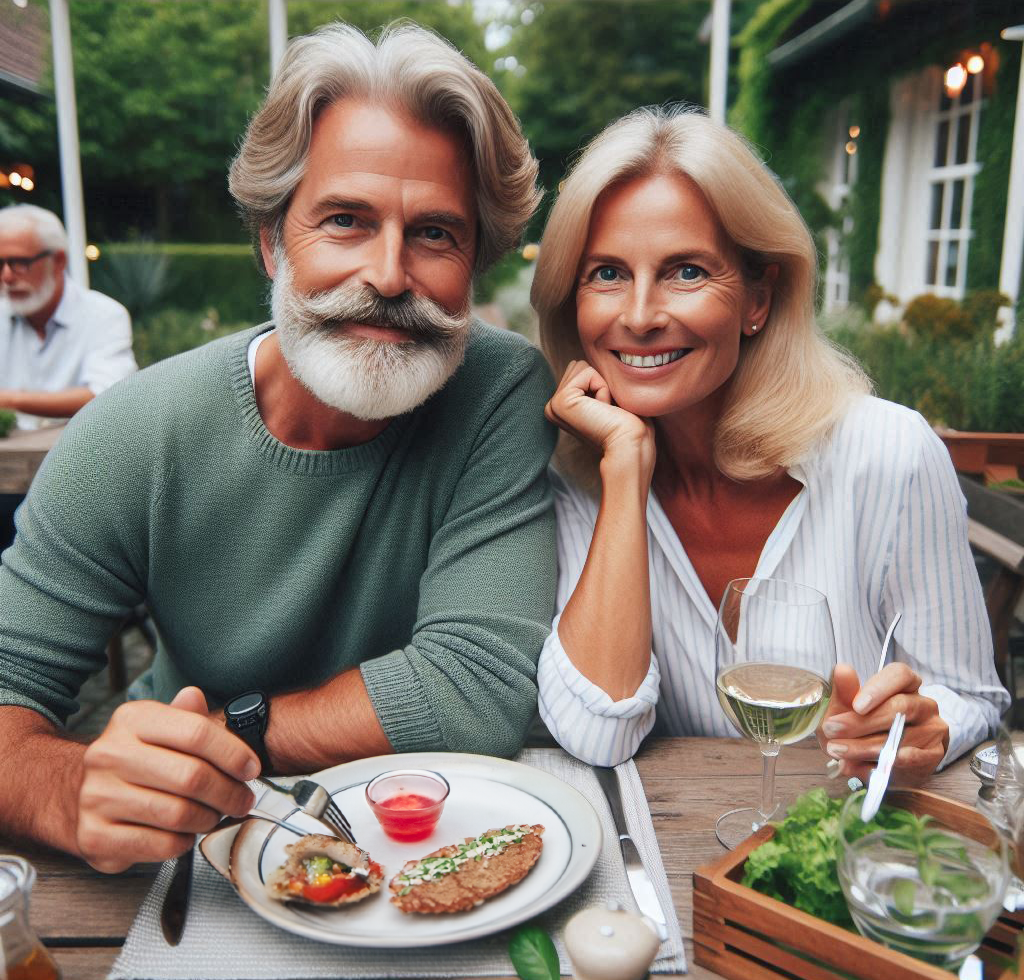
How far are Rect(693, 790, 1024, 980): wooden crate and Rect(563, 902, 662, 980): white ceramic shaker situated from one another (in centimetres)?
11

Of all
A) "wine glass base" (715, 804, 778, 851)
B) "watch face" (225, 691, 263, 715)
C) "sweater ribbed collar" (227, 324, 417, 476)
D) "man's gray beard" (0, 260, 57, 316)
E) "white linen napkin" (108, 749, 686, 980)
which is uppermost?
"man's gray beard" (0, 260, 57, 316)

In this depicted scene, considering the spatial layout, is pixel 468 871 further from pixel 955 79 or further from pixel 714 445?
pixel 955 79

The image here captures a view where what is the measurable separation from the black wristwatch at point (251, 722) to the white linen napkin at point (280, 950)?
11.7 inches

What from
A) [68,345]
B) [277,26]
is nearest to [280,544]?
[68,345]

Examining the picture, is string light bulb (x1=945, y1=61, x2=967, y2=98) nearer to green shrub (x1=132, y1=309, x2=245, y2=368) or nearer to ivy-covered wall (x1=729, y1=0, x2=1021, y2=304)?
ivy-covered wall (x1=729, y1=0, x2=1021, y2=304)

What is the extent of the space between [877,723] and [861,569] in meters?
0.61

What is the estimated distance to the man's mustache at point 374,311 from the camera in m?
1.74

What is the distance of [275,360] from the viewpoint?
1932 mm

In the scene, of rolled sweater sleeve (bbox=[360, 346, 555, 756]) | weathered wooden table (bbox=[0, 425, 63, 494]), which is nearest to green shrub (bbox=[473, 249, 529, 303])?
weathered wooden table (bbox=[0, 425, 63, 494])

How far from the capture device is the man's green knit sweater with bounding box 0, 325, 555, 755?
1.54 meters

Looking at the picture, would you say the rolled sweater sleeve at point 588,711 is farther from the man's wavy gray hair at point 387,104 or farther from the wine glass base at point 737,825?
the man's wavy gray hair at point 387,104

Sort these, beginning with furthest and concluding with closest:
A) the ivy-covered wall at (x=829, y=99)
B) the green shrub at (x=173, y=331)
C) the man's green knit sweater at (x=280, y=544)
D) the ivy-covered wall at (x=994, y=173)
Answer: the green shrub at (x=173, y=331) < the ivy-covered wall at (x=829, y=99) < the ivy-covered wall at (x=994, y=173) < the man's green knit sweater at (x=280, y=544)

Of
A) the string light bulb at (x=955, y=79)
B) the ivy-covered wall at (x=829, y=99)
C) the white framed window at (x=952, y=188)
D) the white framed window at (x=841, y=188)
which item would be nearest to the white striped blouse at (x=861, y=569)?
the white framed window at (x=952, y=188)

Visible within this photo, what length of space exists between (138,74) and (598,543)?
621cm
